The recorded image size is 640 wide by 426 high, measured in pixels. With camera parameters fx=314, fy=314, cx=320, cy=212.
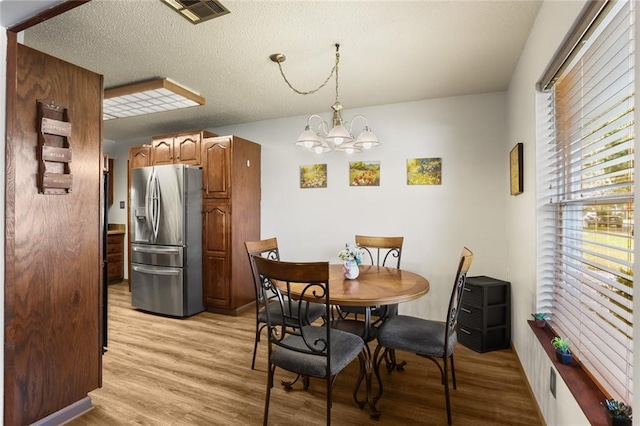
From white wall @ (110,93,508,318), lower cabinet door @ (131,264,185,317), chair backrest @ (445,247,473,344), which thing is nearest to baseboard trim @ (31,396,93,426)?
lower cabinet door @ (131,264,185,317)

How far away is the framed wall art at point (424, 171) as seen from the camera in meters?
3.54

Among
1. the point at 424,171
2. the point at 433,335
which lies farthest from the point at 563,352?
the point at 424,171

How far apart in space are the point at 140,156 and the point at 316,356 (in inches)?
155

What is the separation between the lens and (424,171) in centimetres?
359

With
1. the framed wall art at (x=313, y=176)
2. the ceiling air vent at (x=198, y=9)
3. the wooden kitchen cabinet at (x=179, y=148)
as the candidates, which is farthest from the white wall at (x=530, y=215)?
the wooden kitchen cabinet at (x=179, y=148)

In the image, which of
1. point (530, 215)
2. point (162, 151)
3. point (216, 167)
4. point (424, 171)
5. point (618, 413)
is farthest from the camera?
point (162, 151)

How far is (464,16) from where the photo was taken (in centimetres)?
202

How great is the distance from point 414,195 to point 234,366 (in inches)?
100

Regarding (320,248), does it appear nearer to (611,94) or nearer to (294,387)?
(294,387)

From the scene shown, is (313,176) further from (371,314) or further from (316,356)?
(316,356)

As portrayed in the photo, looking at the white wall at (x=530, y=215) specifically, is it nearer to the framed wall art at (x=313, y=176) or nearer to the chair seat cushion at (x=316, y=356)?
the chair seat cushion at (x=316, y=356)

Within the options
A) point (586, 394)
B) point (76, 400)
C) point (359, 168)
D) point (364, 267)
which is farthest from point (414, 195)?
point (76, 400)

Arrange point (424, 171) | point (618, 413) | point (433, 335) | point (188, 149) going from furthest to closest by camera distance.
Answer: point (188, 149) → point (424, 171) → point (433, 335) → point (618, 413)

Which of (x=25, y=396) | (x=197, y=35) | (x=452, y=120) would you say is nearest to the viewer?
(x=25, y=396)
